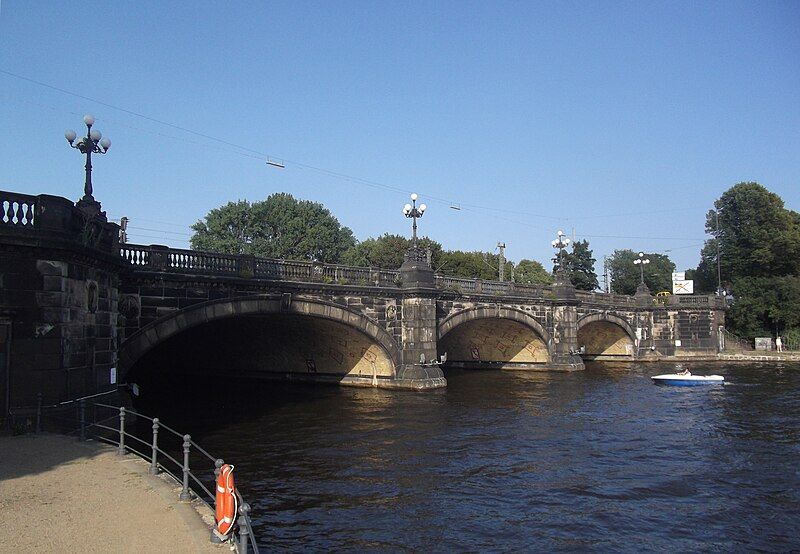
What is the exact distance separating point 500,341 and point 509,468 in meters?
26.8

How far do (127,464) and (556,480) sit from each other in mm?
9467

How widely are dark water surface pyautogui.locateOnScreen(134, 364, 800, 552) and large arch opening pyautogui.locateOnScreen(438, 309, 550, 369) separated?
1010 centimetres

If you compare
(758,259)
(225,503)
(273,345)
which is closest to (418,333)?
(273,345)

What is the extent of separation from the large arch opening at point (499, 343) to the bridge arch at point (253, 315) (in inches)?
400

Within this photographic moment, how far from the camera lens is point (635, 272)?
317ft

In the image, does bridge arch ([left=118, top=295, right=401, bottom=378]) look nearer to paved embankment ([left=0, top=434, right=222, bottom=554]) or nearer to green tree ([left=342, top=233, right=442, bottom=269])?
paved embankment ([left=0, top=434, right=222, bottom=554])

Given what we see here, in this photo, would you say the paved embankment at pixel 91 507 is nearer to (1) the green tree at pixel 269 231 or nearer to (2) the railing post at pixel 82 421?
(2) the railing post at pixel 82 421

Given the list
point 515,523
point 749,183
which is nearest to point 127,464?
point 515,523

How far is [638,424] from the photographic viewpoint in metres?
21.6

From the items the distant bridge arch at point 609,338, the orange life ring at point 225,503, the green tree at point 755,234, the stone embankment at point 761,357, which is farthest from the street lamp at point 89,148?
the green tree at point 755,234

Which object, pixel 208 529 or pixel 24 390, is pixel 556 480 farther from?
pixel 24 390

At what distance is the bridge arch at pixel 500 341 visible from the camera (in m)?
37.7

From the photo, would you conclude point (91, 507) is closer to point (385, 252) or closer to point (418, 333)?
point (418, 333)

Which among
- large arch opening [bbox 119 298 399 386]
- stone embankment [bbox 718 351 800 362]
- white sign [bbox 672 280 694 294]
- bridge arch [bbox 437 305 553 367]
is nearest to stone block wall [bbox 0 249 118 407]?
large arch opening [bbox 119 298 399 386]
